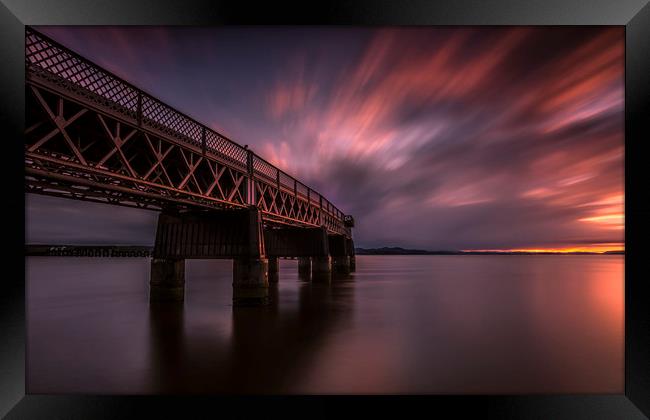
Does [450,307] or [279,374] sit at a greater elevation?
[279,374]

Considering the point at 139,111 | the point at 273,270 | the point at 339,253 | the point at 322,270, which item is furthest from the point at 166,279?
the point at 339,253

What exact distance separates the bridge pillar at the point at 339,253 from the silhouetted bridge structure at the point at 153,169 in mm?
30357

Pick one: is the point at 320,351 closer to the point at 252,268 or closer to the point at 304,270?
the point at 252,268

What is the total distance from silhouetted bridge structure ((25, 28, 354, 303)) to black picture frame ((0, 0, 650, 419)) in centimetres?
402

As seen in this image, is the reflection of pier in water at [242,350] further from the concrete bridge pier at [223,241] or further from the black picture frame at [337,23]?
the black picture frame at [337,23]

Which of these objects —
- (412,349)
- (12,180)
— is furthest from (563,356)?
(12,180)

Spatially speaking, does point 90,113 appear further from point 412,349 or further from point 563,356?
point 563,356

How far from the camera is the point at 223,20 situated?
806 cm

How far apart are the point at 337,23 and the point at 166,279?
886 inches

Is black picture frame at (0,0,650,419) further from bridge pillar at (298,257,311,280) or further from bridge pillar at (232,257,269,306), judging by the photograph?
bridge pillar at (298,257,311,280)

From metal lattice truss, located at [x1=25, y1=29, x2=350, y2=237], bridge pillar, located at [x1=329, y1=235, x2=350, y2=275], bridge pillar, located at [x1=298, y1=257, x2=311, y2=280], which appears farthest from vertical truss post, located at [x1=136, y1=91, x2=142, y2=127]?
bridge pillar, located at [x1=329, y1=235, x2=350, y2=275]

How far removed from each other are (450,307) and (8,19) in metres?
35.3

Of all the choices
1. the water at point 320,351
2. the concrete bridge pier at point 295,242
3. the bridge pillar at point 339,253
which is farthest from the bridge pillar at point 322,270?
the water at point 320,351

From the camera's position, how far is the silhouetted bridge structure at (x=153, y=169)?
12.4 meters
